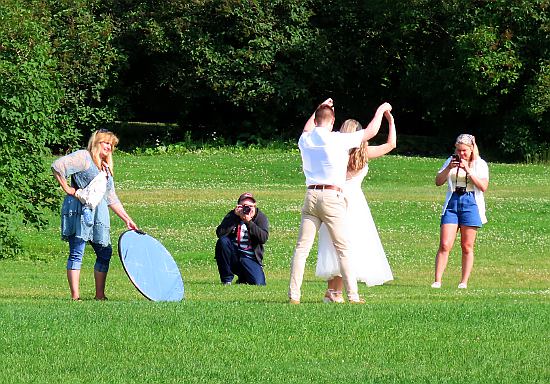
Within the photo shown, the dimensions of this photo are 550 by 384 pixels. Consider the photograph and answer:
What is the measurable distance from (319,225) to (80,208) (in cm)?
227

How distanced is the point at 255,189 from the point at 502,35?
11.8 metres

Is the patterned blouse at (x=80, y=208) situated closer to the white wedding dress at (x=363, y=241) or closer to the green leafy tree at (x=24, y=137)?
the white wedding dress at (x=363, y=241)

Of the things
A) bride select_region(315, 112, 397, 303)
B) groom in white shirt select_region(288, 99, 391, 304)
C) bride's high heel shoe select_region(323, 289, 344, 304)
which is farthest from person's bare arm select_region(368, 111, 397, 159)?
bride's high heel shoe select_region(323, 289, 344, 304)

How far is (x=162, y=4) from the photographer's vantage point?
4228 centimetres

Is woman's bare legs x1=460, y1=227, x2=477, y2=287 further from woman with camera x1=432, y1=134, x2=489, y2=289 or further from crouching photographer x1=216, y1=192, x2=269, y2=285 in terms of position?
crouching photographer x1=216, y1=192, x2=269, y2=285

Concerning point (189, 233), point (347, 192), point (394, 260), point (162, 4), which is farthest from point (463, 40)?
point (347, 192)

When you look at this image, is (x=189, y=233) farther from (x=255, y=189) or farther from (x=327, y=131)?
(x=327, y=131)

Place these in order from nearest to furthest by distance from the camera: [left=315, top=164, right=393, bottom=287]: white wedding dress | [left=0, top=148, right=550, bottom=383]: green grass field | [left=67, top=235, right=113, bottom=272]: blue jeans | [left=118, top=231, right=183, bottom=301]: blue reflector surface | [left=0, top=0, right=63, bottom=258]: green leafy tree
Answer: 1. [left=0, top=148, right=550, bottom=383]: green grass field
2. [left=118, top=231, right=183, bottom=301]: blue reflector surface
3. [left=67, top=235, right=113, bottom=272]: blue jeans
4. [left=315, top=164, right=393, bottom=287]: white wedding dress
5. [left=0, top=0, right=63, bottom=258]: green leafy tree

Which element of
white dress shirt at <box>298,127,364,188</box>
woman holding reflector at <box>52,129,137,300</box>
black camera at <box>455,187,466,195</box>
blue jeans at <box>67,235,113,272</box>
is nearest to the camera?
white dress shirt at <box>298,127,364,188</box>

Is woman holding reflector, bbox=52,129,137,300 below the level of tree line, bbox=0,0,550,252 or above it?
below

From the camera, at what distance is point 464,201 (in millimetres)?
14844

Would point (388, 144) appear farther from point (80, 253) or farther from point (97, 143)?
point (80, 253)

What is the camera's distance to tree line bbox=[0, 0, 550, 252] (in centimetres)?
3984

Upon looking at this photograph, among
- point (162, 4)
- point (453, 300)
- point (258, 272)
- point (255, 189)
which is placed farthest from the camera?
point (162, 4)
